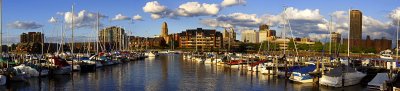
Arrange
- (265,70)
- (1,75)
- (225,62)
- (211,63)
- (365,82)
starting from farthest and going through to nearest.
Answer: (211,63) < (225,62) < (265,70) < (365,82) < (1,75)

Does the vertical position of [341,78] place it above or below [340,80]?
above

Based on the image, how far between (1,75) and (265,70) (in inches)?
1627

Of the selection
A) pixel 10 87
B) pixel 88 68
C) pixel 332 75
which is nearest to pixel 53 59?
pixel 88 68

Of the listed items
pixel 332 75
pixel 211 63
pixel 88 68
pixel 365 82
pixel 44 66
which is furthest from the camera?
pixel 211 63

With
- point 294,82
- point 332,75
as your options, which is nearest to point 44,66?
point 294,82

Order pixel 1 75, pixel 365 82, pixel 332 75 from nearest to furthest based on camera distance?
pixel 1 75 < pixel 332 75 < pixel 365 82

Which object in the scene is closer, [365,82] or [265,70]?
[365,82]

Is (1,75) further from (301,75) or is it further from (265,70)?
(265,70)

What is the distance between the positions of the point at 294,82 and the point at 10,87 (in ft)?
115

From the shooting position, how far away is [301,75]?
203ft

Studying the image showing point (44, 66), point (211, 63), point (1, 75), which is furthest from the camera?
point (211, 63)

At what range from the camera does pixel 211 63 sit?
11962cm

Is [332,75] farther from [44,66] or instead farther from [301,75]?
[44,66]

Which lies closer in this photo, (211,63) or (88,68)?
(88,68)
